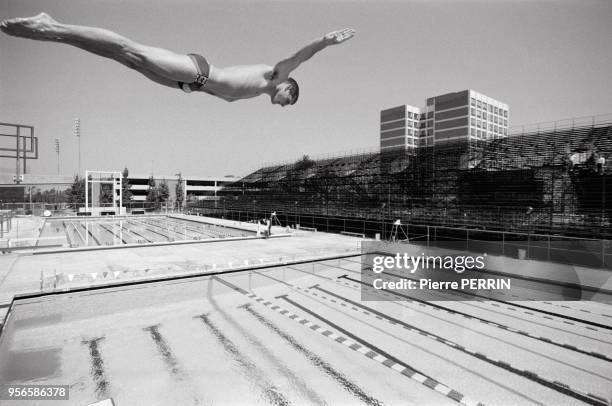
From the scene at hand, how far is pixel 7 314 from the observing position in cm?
571

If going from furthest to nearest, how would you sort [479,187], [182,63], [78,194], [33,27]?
[78,194] → [479,187] → [182,63] → [33,27]

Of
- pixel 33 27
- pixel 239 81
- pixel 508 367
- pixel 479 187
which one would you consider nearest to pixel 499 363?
pixel 508 367

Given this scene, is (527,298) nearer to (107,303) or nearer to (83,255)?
(107,303)

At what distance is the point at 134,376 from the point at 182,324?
1.89 metres

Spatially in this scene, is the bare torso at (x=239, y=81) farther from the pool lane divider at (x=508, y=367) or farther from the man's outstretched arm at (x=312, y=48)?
the pool lane divider at (x=508, y=367)

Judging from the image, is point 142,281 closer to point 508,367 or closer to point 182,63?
point 182,63

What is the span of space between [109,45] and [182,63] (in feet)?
1.39

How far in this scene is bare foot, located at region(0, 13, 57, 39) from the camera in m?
1.81

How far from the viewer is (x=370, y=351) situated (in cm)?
514

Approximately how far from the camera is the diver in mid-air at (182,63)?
1883 mm

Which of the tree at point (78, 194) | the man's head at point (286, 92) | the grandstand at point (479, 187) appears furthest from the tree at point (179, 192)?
the man's head at point (286, 92)

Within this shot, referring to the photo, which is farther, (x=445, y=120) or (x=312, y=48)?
(x=445, y=120)

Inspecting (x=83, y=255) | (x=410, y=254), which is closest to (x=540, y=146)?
(x=410, y=254)

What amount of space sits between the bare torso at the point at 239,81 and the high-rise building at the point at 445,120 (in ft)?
208
